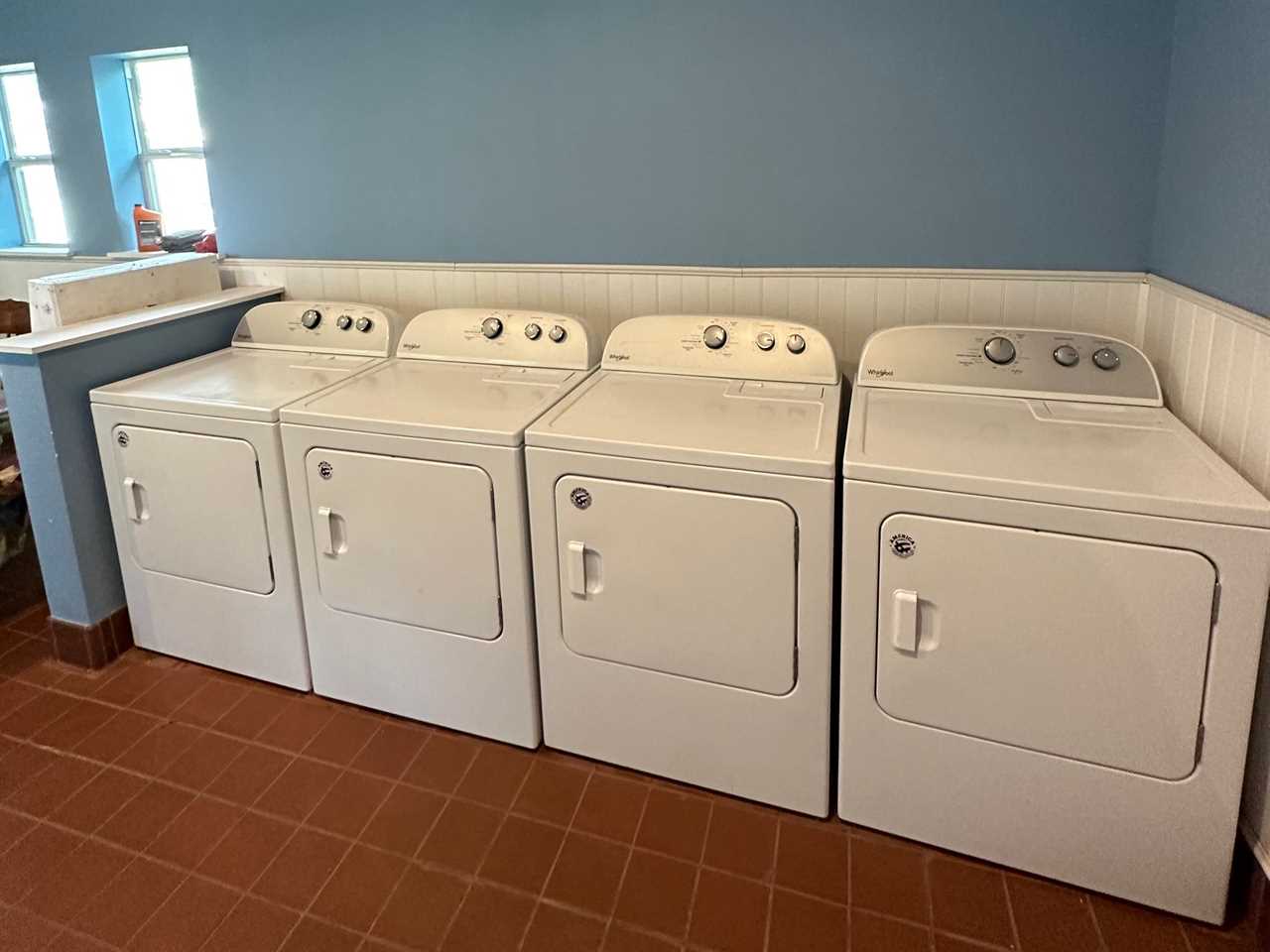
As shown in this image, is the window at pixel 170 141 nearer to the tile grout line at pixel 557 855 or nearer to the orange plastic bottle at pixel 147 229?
the orange plastic bottle at pixel 147 229

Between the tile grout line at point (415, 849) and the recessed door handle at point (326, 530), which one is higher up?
the recessed door handle at point (326, 530)

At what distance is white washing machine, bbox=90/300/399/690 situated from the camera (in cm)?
229

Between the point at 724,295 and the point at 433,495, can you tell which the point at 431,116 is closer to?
the point at 724,295

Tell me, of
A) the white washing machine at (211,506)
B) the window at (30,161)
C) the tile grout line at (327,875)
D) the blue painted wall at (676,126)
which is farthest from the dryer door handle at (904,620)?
→ the window at (30,161)

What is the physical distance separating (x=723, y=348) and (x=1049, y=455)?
2.90 ft

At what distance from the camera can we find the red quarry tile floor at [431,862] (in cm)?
168

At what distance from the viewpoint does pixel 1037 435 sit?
6.01 ft

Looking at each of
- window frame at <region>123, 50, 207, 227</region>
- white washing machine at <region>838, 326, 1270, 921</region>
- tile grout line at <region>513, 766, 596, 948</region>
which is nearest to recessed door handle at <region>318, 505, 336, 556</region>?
tile grout line at <region>513, 766, 596, 948</region>

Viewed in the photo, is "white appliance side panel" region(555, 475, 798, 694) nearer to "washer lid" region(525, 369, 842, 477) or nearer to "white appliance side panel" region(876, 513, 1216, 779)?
"washer lid" region(525, 369, 842, 477)

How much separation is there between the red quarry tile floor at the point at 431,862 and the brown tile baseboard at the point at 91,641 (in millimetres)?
271

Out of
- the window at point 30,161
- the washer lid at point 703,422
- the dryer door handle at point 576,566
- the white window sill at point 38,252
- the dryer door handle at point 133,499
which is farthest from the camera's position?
the window at point 30,161

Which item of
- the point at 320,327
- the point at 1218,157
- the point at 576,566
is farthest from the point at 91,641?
the point at 1218,157

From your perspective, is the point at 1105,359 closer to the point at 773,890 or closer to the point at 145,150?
the point at 773,890

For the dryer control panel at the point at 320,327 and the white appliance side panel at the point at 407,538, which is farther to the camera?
the dryer control panel at the point at 320,327
